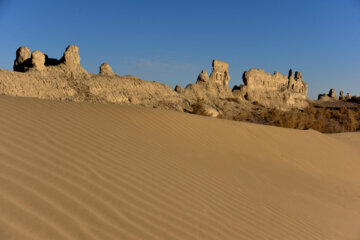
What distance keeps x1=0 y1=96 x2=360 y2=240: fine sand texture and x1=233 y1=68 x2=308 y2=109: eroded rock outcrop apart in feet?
73.5

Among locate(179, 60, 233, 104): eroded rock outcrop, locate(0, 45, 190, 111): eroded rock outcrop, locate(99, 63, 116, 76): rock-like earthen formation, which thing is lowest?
locate(0, 45, 190, 111): eroded rock outcrop

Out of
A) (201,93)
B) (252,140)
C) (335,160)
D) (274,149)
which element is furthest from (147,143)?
(201,93)

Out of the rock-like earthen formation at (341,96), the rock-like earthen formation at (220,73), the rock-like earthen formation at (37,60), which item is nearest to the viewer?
the rock-like earthen formation at (37,60)

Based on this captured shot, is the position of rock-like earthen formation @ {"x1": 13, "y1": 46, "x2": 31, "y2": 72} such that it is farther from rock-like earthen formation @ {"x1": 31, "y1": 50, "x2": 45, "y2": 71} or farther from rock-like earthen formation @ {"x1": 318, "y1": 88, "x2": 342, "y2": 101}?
rock-like earthen formation @ {"x1": 318, "y1": 88, "x2": 342, "y2": 101}

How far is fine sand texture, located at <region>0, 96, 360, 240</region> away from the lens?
2359 mm

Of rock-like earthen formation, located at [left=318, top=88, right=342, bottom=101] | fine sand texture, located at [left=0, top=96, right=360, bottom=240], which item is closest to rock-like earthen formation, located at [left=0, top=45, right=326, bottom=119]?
fine sand texture, located at [left=0, top=96, right=360, bottom=240]

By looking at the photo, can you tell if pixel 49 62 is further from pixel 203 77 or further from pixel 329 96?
pixel 329 96

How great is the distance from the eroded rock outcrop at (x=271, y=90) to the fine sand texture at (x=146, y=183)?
22.4 meters

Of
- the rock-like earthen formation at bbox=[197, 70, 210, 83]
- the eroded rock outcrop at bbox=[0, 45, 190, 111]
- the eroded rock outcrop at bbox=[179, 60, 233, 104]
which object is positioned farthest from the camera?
the rock-like earthen formation at bbox=[197, 70, 210, 83]

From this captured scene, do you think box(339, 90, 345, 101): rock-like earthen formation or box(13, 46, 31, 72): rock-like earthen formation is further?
box(339, 90, 345, 101): rock-like earthen formation

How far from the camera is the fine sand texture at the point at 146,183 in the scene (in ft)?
7.74

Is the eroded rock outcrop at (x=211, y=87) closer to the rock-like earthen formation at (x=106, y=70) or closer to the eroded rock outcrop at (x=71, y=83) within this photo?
the eroded rock outcrop at (x=71, y=83)

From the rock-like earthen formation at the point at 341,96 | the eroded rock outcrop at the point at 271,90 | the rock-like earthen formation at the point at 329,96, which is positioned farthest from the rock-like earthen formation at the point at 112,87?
the rock-like earthen formation at the point at 341,96

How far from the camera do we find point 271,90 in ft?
104
